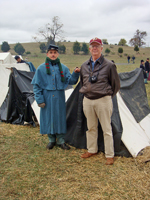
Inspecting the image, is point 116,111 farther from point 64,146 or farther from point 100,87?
point 64,146

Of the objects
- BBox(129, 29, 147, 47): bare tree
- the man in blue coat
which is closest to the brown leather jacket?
the man in blue coat

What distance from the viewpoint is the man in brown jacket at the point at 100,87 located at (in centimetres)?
291

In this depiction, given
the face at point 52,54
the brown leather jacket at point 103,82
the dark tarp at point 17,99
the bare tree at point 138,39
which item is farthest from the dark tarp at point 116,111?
the bare tree at point 138,39

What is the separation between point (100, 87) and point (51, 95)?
1037 mm

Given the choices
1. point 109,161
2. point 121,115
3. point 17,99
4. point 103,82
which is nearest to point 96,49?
point 103,82

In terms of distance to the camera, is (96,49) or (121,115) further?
(121,115)

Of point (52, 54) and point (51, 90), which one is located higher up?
point (52, 54)

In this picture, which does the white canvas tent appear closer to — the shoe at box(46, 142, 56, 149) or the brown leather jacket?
the brown leather jacket

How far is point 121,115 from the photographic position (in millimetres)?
3619

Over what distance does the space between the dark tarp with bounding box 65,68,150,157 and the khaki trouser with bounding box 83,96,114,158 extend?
0.23 meters

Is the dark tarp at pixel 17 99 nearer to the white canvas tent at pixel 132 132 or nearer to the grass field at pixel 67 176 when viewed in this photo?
the grass field at pixel 67 176

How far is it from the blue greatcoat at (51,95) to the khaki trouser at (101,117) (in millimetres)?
621

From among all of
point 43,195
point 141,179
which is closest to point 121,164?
point 141,179

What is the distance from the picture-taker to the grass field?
2486mm
